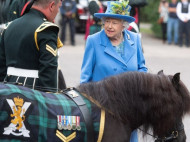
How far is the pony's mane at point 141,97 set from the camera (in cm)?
385

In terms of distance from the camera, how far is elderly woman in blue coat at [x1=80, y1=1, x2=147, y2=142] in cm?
469

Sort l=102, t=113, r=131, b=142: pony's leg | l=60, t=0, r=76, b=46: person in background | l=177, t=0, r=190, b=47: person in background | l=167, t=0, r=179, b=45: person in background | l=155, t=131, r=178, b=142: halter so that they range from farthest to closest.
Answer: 1. l=167, t=0, r=179, b=45: person in background
2. l=177, t=0, r=190, b=47: person in background
3. l=60, t=0, r=76, b=46: person in background
4. l=155, t=131, r=178, b=142: halter
5. l=102, t=113, r=131, b=142: pony's leg

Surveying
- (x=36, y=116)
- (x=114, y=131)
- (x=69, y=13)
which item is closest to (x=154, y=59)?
(x=69, y=13)

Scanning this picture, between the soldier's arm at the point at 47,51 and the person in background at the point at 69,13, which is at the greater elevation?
the soldier's arm at the point at 47,51

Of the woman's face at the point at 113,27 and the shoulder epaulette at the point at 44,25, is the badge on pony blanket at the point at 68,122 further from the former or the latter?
the woman's face at the point at 113,27

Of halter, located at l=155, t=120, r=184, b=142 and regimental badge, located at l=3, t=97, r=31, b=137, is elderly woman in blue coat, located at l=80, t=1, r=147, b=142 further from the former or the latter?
regimental badge, located at l=3, t=97, r=31, b=137

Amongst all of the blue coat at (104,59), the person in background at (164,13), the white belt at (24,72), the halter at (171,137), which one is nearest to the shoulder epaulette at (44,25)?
the white belt at (24,72)

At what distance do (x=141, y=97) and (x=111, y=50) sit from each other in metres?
0.93

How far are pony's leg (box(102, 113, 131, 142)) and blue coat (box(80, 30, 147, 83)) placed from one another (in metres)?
0.93

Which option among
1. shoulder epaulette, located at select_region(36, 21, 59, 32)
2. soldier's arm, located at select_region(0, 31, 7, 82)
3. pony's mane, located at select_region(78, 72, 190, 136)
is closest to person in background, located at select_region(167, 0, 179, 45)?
soldier's arm, located at select_region(0, 31, 7, 82)

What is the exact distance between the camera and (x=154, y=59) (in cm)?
1549

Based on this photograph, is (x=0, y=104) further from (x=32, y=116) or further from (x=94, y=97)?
(x=94, y=97)

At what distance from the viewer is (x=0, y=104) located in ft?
11.5

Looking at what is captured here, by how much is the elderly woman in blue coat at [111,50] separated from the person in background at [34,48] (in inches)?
20.6
